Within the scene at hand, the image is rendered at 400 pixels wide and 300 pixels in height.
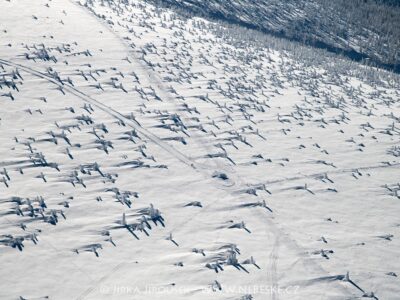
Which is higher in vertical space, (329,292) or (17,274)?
(329,292)

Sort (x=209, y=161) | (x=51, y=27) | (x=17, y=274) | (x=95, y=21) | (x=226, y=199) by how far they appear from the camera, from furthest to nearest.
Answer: (x=95, y=21) < (x=51, y=27) < (x=209, y=161) < (x=226, y=199) < (x=17, y=274)

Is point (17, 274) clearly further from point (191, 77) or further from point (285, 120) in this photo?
point (191, 77)

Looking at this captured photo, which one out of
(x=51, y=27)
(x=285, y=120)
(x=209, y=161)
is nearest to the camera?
(x=209, y=161)

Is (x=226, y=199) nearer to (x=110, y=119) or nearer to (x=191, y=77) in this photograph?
(x=110, y=119)

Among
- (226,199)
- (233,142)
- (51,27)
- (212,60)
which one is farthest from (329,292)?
(51,27)

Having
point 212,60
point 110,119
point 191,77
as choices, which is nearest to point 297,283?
point 110,119

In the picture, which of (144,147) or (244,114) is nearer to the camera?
(144,147)
